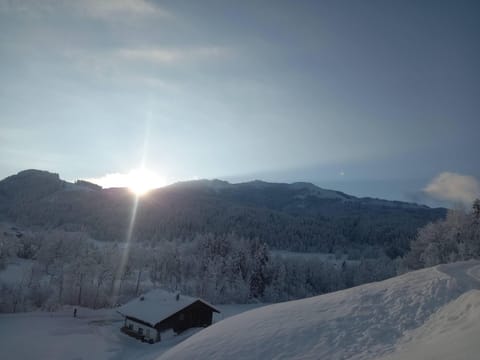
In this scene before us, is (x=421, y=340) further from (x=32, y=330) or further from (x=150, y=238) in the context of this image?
(x=150, y=238)

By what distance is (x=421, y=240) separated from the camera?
47562mm

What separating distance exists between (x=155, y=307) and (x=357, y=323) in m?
30.6

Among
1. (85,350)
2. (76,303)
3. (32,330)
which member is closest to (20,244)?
(76,303)

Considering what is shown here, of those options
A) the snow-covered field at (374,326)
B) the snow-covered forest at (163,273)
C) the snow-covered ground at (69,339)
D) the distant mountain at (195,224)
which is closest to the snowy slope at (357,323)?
the snow-covered field at (374,326)

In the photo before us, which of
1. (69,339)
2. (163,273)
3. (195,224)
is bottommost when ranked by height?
(163,273)

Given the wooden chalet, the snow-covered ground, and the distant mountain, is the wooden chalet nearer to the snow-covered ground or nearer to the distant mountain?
the snow-covered ground

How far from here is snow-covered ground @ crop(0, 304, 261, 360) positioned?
29.6 metres

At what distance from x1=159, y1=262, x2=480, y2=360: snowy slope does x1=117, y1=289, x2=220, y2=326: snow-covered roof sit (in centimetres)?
2152

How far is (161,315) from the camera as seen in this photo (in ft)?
118

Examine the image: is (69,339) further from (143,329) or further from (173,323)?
(173,323)

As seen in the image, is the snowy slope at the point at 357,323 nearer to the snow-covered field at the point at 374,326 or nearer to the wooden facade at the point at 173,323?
the snow-covered field at the point at 374,326

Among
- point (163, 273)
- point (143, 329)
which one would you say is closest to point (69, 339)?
point (143, 329)

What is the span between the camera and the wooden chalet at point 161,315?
35.9 metres

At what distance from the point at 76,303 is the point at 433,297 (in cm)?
5754
